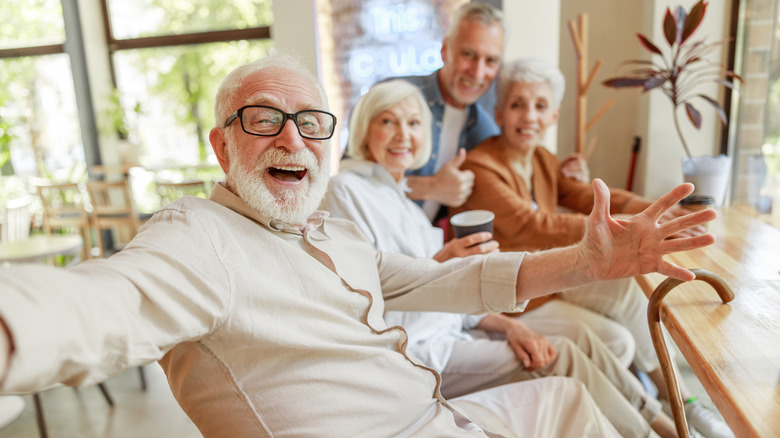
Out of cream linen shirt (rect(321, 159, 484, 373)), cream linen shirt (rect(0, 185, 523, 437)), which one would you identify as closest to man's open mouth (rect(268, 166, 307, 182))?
cream linen shirt (rect(0, 185, 523, 437))

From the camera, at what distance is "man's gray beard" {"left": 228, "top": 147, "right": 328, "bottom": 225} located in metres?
1.12

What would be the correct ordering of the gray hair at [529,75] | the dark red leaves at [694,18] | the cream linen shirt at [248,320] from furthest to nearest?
the dark red leaves at [694,18], the gray hair at [529,75], the cream linen shirt at [248,320]

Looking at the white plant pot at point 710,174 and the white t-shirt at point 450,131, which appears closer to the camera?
the white plant pot at point 710,174

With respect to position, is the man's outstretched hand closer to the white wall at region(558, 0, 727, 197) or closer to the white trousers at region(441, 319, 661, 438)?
the white trousers at region(441, 319, 661, 438)

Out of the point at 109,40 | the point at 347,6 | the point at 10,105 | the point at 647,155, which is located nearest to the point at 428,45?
the point at 347,6

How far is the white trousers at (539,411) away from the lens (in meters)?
1.25

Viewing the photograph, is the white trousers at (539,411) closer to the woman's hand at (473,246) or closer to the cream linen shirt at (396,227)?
the cream linen shirt at (396,227)

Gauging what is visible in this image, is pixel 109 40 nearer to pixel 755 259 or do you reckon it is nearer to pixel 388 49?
pixel 388 49

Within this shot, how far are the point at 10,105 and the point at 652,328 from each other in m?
7.17

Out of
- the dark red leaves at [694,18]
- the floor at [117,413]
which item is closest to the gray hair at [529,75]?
the dark red leaves at [694,18]

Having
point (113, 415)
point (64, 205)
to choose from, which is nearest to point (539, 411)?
point (113, 415)

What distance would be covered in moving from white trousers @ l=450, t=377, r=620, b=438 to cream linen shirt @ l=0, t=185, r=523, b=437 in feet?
0.43

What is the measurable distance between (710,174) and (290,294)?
2.06m

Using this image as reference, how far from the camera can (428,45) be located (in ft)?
11.2
